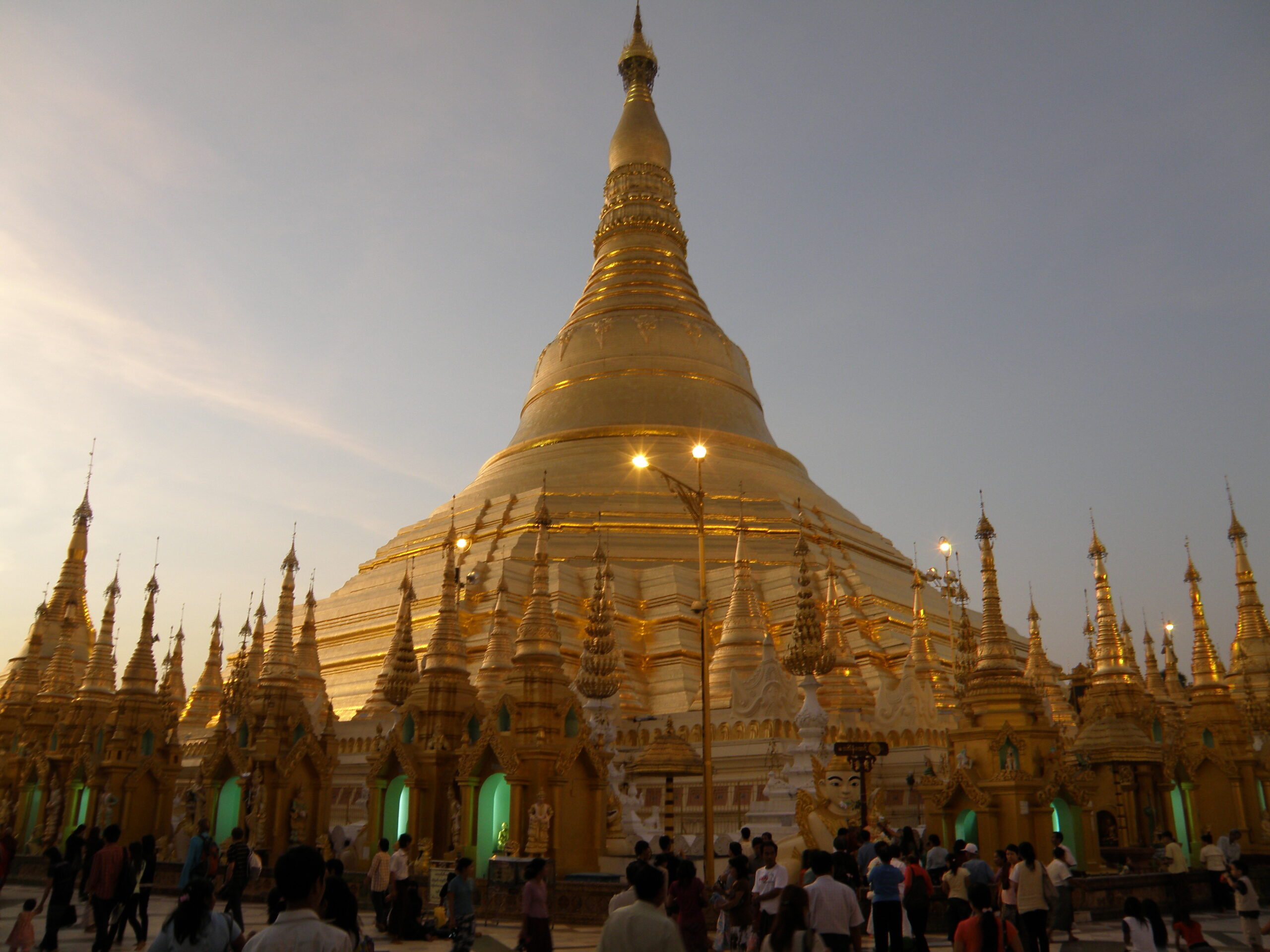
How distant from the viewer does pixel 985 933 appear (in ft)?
22.9

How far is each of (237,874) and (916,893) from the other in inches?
285

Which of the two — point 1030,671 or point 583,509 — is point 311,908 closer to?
point 1030,671

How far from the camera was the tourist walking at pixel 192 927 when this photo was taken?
5.50 metres

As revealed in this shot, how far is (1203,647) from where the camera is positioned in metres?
25.7

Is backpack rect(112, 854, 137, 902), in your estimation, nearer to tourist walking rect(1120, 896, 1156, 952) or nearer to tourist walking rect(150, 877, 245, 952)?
tourist walking rect(150, 877, 245, 952)

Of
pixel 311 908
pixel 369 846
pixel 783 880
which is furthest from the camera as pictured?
pixel 369 846

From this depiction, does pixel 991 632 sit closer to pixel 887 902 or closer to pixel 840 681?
pixel 840 681

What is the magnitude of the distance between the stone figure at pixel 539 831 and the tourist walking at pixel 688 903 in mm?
8331

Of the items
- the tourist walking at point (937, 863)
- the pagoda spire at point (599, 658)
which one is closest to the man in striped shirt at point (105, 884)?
the tourist walking at point (937, 863)

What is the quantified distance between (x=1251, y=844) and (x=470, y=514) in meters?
24.3

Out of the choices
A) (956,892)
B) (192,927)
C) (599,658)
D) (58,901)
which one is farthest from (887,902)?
(599,658)

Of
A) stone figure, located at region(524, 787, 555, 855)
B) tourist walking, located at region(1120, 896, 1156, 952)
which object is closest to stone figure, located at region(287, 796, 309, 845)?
stone figure, located at region(524, 787, 555, 855)

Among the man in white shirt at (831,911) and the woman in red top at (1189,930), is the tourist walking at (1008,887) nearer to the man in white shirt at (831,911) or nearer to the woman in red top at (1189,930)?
the woman in red top at (1189,930)

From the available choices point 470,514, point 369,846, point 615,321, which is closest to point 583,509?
point 470,514
